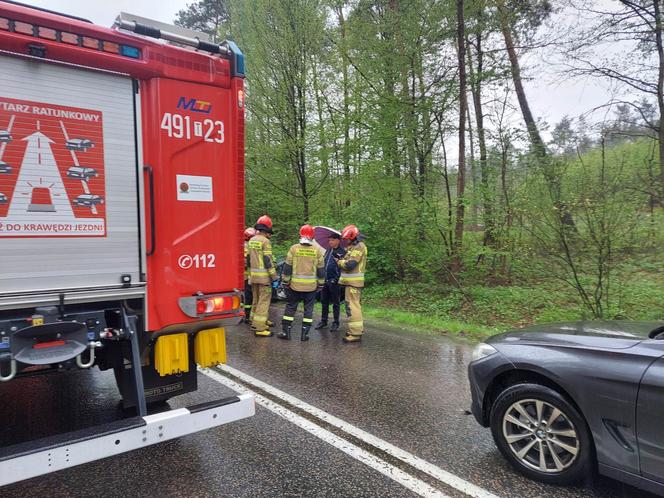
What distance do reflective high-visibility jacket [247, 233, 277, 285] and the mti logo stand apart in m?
4.37

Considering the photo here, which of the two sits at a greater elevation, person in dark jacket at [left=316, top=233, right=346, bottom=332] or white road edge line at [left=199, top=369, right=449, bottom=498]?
person in dark jacket at [left=316, top=233, right=346, bottom=332]

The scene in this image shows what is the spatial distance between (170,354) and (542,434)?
8.67 ft

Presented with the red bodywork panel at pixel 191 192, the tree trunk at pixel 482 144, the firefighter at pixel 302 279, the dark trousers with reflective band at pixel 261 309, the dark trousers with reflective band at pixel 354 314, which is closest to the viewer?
the red bodywork panel at pixel 191 192

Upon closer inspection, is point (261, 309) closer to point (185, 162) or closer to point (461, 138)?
point (185, 162)

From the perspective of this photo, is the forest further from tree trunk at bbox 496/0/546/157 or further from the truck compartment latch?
the truck compartment latch

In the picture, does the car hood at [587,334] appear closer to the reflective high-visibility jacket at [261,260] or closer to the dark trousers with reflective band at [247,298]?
the reflective high-visibility jacket at [261,260]

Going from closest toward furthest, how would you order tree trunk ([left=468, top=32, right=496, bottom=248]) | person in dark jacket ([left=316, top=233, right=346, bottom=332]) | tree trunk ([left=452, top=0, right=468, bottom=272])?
1. person in dark jacket ([left=316, top=233, right=346, bottom=332])
2. tree trunk ([left=468, top=32, right=496, bottom=248])
3. tree trunk ([left=452, top=0, right=468, bottom=272])

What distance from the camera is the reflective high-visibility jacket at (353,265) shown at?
23.8ft

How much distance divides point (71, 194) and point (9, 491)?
1977 millimetres

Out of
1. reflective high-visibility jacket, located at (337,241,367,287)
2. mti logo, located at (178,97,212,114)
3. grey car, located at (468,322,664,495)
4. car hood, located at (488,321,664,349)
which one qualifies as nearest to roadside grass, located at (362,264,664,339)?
reflective high-visibility jacket, located at (337,241,367,287)

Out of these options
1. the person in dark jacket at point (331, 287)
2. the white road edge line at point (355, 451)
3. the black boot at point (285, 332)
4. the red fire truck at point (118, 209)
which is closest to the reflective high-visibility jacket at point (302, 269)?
the black boot at point (285, 332)

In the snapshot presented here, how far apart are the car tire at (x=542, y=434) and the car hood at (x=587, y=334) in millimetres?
366

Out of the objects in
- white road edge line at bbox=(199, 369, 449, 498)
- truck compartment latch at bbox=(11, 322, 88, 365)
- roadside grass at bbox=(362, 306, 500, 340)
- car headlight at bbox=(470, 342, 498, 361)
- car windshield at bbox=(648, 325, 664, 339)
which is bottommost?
roadside grass at bbox=(362, 306, 500, 340)

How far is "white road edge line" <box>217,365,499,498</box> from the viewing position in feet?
9.41
